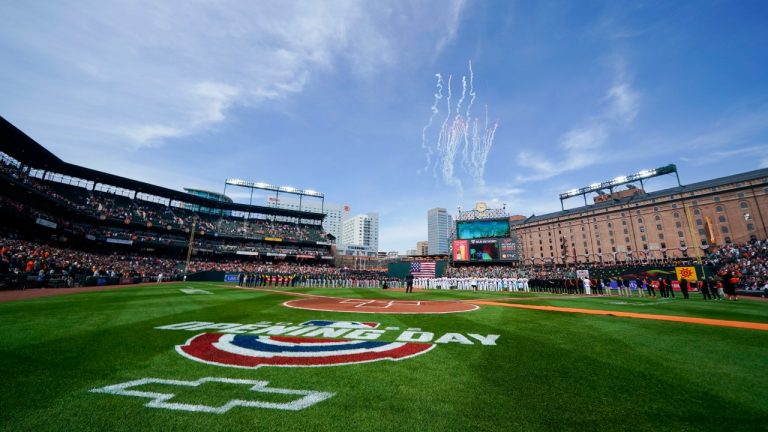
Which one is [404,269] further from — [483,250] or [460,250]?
[483,250]

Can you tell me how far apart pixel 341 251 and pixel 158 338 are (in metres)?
134

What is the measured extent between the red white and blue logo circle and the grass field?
11.6 inches

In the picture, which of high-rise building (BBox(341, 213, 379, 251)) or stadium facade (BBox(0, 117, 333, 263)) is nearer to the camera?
stadium facade (BBox(0, 117, 333, 263))

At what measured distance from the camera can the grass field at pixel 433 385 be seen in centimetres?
321

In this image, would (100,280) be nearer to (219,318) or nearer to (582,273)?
(219,318)

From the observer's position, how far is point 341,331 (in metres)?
8.39

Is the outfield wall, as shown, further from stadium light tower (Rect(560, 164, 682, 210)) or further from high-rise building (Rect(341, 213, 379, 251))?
high-rise building (Rect(341, 213, 379, 251))

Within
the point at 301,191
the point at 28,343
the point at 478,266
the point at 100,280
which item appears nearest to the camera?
the point at 28,343

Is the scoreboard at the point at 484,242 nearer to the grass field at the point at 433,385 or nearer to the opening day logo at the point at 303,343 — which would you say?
the grass field at the point at 433,385

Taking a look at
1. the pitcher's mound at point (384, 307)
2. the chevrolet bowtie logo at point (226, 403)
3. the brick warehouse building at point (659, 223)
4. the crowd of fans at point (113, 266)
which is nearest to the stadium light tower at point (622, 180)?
the brick warehouse building at point (659, 223)

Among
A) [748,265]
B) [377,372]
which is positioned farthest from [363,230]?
[377,372]

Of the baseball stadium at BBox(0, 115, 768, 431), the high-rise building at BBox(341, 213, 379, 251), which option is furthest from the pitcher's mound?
the high-rise building at BBox(341, 213, 379, 251)

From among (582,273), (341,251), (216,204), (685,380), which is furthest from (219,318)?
(341,251)

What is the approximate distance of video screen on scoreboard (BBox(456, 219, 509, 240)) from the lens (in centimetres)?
6155
